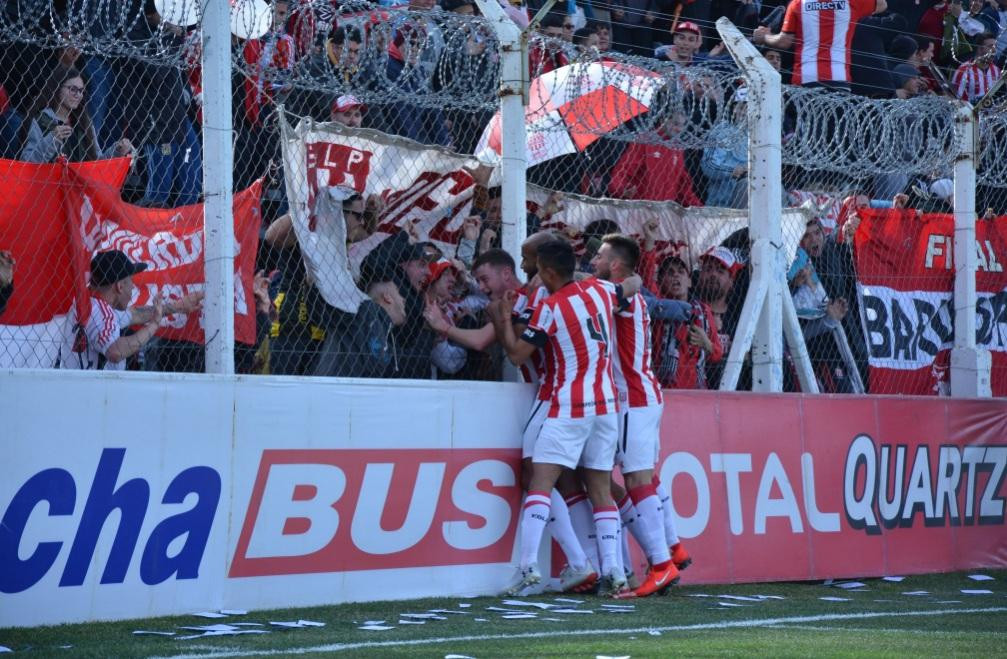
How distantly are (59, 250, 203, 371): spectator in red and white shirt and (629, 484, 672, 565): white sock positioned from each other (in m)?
2.92

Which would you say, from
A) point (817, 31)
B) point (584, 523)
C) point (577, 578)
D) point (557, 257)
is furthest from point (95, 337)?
point (817, 31)

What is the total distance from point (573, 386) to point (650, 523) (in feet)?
2.92

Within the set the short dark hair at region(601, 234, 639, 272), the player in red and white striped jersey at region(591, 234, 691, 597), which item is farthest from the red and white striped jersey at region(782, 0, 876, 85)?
the player in red and white striped jersey at region(591, 234, 691, 597)

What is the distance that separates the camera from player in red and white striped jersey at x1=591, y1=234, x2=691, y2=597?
8.88 meters

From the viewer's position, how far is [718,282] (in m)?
10.2

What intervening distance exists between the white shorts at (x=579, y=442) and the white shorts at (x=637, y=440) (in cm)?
13

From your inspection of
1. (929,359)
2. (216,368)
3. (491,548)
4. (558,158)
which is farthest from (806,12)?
(216,368)

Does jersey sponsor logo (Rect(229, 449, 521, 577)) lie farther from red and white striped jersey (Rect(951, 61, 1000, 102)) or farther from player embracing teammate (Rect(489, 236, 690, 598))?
red and white striped jersey (Rect(951, 61, 1000, 102))

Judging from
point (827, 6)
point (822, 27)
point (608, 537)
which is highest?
point (827, 6)

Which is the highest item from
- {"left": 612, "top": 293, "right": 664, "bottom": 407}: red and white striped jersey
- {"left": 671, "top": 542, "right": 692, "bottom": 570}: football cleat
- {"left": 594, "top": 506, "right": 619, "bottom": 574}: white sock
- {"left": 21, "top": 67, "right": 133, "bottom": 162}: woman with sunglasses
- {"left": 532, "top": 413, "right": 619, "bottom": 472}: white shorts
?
{"left": 21, "top": 67, "right": 133, "bottom": 162}: woman with sunglasses

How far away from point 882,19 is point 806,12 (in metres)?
2.46

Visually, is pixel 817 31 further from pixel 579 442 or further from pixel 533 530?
pixel 533 530

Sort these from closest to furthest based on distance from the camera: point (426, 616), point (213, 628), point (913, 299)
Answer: point (213, 628) → point (426, 616) → point (913, 299)

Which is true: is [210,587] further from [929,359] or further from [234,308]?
[929,359]
